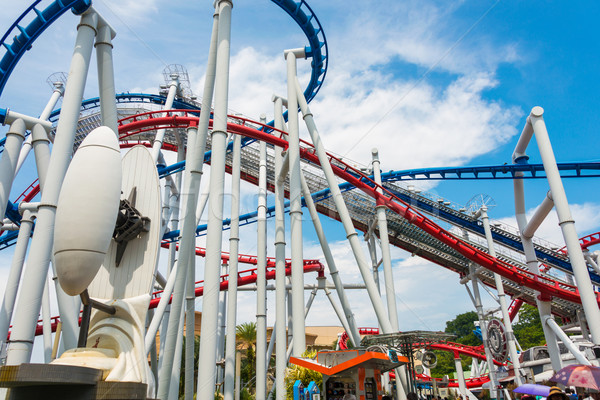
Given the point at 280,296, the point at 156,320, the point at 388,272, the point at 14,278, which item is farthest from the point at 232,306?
the point at 14,278

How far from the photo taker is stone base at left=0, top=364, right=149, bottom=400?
13.9 ft

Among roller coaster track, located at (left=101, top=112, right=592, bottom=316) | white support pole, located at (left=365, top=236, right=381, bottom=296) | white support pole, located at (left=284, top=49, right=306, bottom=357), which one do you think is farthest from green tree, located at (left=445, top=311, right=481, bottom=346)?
white support pole, located at (left=284, top=49, right=306, bottom=357)

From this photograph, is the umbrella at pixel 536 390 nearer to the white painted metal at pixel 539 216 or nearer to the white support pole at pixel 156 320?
the white support pole at pixel 156 320

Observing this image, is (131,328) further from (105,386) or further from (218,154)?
(218,154)

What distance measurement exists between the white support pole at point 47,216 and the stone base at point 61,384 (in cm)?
340

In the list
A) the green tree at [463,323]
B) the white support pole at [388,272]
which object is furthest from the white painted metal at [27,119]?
the green tree at [463,323]

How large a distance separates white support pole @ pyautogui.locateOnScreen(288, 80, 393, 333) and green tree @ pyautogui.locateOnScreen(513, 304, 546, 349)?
35741 mm

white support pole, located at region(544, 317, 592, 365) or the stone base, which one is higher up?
white support pole, located at region(544, 317, 592, 365)

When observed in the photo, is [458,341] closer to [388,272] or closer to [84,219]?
[388,272]

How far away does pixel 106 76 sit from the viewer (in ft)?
31.0

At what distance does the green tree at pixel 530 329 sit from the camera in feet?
144

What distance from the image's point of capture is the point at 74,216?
184 inches

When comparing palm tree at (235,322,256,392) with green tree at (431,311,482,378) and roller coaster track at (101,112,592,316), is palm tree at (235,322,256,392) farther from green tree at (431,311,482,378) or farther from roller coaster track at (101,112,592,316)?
green tree at (431,311,482,378)

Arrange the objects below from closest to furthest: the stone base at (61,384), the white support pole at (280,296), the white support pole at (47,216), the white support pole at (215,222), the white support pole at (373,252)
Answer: the stone base at (61,384) → the white support pole at (215,222) → the white support pole at (47,216) → the white support pole at (280,296) → the white support pole at (373,252)
